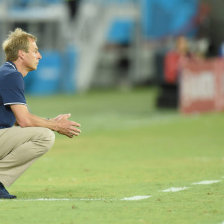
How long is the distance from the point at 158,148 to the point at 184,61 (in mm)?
8697

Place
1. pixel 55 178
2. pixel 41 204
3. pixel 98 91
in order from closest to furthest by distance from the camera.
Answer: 1. pixel 41 204
2. pixel 55 178
3. pixel 98 91

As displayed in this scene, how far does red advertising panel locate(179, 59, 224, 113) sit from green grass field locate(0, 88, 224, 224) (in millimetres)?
436

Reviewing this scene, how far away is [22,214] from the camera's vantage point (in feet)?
25.7

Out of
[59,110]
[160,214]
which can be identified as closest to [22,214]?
[160,214]

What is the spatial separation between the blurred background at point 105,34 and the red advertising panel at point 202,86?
31.5ft

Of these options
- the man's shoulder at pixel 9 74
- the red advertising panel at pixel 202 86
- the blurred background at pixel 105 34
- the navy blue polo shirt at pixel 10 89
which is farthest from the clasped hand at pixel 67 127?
the blurred background at pixel 105 34

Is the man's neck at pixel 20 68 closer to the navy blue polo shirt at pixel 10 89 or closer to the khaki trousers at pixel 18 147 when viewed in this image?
the navy blue polo shirt at pixel 10 89

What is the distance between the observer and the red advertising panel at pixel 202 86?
73.6 ft

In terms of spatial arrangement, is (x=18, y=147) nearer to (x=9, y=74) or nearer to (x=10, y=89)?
(x=10, y=89)

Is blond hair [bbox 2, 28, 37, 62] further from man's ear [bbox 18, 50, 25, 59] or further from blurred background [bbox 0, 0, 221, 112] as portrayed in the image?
blurred background [bbox 0, 0, 221, 112]

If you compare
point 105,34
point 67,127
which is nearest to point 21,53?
point 67,127

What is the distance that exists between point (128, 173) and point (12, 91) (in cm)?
343

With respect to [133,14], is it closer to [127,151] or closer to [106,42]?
[106,42]

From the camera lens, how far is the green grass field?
7.86 meters
